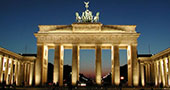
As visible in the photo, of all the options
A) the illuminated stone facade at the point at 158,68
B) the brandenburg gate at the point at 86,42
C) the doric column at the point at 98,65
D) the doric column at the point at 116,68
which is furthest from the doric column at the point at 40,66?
the illuminated stone facade at the point at 158,68

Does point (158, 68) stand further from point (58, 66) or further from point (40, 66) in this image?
point (40, 66)

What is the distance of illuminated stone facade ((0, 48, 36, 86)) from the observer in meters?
51.8

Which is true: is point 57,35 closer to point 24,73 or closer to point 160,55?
point 24,73

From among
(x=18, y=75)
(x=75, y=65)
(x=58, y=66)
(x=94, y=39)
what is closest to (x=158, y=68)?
(x=94, y=39)

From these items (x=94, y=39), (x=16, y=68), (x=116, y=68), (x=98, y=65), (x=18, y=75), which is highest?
(x=94, y=39)

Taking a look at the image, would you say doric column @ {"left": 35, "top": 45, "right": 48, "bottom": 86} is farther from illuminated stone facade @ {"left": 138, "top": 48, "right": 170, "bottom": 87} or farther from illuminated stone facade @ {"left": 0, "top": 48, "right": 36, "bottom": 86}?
illuminated stone facade @ {"left": 138, "top": 48, "right": 170, "bottom": 87}

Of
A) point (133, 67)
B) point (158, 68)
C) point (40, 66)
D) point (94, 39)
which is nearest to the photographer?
point (133, 67)

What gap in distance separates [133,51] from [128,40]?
3147 millimetres

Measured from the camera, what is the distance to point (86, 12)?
5850 cm

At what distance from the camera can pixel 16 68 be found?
59188mm

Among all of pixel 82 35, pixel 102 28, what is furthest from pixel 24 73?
pixel 102 28

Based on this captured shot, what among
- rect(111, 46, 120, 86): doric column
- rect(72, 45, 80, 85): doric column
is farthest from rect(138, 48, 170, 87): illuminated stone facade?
rect(72, 45, 80, 85): doric column

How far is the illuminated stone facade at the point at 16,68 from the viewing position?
170ft

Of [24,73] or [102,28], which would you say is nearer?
[102,28]
